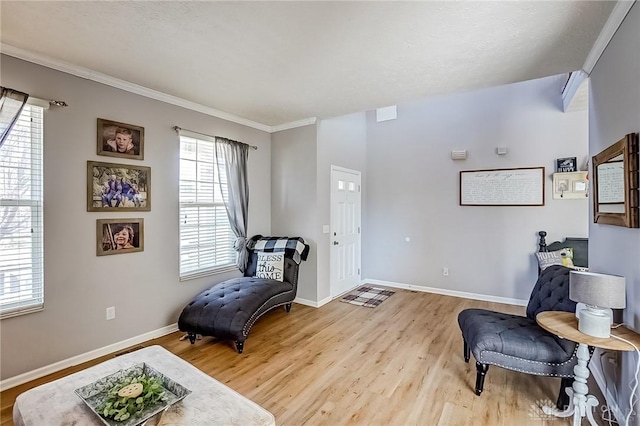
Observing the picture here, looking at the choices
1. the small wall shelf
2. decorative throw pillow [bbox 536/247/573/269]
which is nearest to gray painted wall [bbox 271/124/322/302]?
decorative throw pillow [bbox 536/247/573/269]

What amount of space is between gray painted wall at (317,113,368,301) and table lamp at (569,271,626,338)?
2.97 m

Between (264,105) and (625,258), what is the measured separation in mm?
3525

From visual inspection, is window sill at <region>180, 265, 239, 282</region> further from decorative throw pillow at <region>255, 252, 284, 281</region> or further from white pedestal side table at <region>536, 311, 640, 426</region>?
white pedestal side table at <region>536, 311, 640, 426</region>

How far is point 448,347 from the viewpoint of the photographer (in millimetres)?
2992

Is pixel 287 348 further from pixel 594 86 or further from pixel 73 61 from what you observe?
pixel 594 86

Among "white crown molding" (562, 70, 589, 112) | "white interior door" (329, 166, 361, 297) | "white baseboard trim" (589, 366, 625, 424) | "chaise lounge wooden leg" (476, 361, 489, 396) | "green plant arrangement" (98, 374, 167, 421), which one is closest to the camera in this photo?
"green plant arrangement" (98, 374, 167, 421)

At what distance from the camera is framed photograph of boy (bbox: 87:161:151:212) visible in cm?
275

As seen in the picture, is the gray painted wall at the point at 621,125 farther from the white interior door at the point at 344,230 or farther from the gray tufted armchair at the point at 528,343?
the white interior door at the point at 344,230

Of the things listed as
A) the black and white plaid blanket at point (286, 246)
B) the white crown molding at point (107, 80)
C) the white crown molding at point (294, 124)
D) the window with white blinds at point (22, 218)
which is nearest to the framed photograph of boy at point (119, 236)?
the window with white blinds at point (22, 218)

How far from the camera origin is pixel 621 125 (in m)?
1.88

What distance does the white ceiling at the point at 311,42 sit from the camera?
1860 millimetres

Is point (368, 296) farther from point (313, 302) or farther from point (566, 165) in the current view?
point (566, 165)

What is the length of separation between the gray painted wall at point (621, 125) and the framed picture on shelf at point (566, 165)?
6.51ft

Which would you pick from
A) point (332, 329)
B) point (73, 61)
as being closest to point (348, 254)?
point (332, 329)
